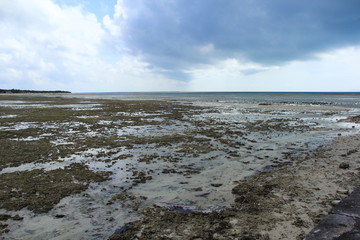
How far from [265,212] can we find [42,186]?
7372mm

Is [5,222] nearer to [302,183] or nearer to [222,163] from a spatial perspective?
[222,163]

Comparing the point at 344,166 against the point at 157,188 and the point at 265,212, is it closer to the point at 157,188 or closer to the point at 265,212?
the point at 265,212

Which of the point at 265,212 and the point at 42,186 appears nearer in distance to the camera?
the point at 265,212

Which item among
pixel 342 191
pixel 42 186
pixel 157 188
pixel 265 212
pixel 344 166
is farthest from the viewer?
pixel 344 166

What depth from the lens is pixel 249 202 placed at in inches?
265

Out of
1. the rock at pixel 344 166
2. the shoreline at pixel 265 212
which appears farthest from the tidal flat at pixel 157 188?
the rock at pixel 344 166

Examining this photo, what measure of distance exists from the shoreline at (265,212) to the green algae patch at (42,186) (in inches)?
117

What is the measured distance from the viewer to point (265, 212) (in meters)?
→ 6.13

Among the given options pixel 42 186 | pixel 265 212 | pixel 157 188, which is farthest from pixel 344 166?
pixel 42 186

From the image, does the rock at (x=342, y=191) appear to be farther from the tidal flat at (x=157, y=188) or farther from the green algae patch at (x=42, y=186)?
the green algae patch at (x=42, y=186)

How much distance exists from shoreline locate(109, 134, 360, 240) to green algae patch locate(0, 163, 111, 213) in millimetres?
2961

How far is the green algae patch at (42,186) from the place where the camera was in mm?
6664

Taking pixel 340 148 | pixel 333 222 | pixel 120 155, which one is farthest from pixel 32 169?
pixel 340 148

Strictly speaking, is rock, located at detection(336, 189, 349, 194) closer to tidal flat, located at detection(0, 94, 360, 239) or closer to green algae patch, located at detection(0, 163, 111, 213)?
tidal flat, located at detection(0, 94, 360, 239)
